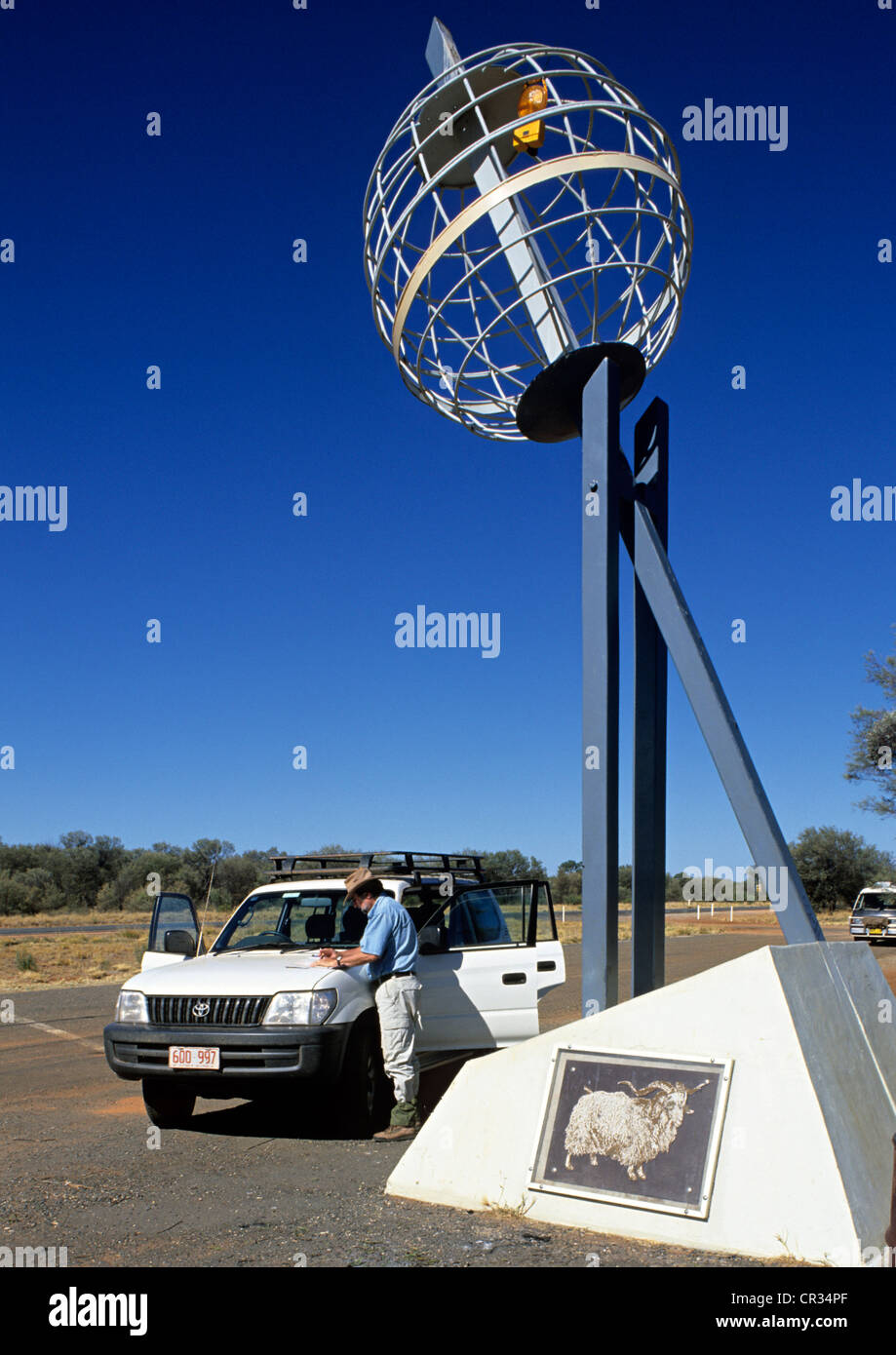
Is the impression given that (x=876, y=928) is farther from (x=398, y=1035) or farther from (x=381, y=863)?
(x=398, y=1035)

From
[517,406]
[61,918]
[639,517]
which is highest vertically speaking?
[517,406]

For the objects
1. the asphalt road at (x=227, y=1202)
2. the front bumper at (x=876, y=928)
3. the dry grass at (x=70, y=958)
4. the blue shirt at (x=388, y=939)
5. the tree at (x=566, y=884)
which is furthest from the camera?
the tree at (x=566, y=884)

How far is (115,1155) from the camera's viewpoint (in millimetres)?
7012

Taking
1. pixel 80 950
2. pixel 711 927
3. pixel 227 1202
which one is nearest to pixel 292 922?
pixel 227 1202

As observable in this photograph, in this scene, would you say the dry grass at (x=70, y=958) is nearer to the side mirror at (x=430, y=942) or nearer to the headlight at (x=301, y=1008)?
the side mirror at (x=430, y=942)

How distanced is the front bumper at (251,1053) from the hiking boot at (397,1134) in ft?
2.14

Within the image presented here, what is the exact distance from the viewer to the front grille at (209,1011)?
23.2ft

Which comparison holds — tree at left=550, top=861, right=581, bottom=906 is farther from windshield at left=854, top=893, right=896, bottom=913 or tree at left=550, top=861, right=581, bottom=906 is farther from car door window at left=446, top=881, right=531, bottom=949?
car door window at left=446, top=881, right=531, bottom=949

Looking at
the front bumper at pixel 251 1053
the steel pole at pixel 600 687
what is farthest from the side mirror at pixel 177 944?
the steel pole at pixel 600 687

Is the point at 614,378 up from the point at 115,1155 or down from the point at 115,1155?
up
